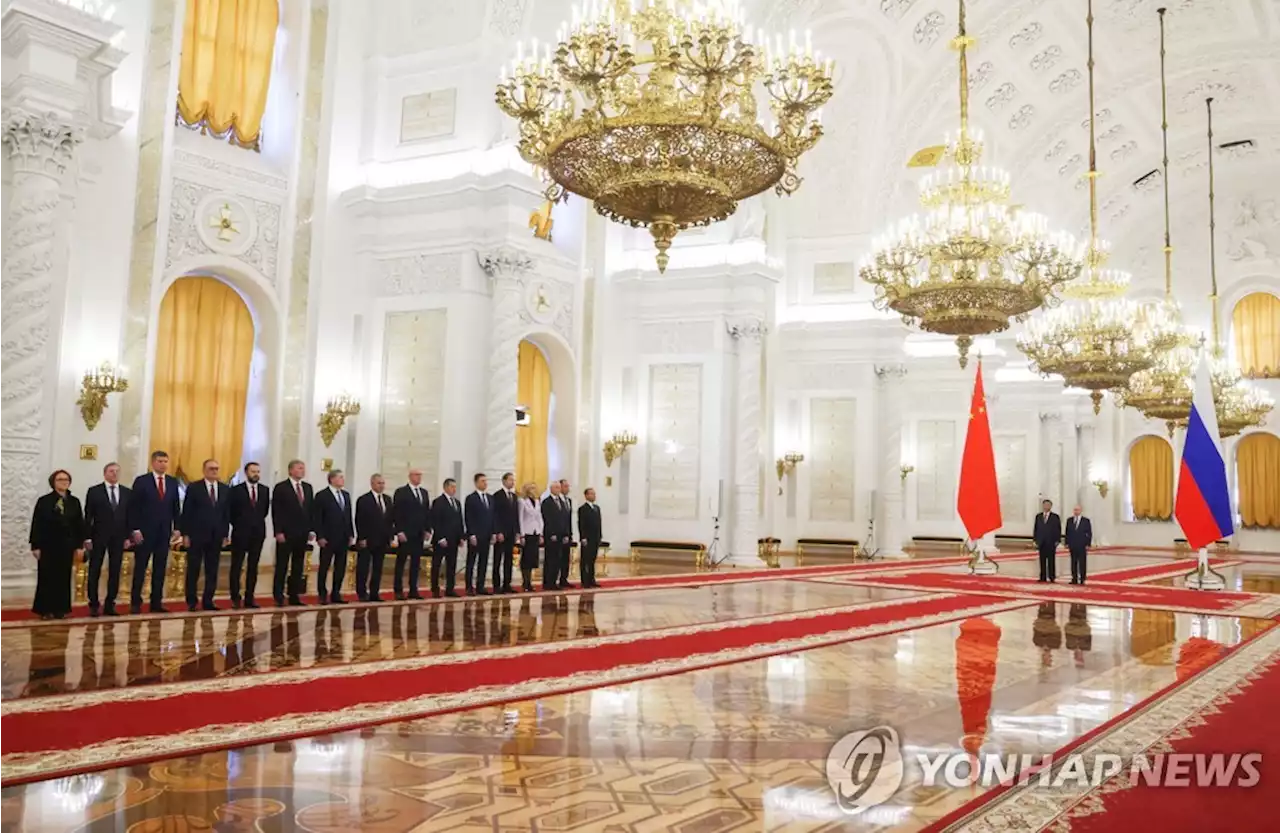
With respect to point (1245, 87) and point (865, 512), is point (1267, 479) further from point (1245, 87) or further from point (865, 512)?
point (865, 512)

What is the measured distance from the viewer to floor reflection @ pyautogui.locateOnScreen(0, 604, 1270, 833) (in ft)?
10.7

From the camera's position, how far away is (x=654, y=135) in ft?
20.8

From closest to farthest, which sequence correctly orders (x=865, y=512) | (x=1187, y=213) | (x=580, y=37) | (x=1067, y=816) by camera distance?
(x=1067, y=816) → (x=580, y=37) → (x=865, y=512) → (x=1187, y=213)

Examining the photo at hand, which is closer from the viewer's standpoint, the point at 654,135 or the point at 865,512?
the point at 654,135

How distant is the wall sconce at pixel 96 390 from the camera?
10156 millimetres

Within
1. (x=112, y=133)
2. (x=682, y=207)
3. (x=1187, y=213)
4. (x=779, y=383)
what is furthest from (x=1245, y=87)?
(x=112, y=133)

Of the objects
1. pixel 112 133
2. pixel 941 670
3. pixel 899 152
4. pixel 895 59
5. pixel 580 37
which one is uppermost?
pixel 895 59

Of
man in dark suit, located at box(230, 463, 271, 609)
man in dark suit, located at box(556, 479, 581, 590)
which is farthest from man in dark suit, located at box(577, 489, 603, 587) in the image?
man in dark suit, located at box(230, 463, 271, 609)

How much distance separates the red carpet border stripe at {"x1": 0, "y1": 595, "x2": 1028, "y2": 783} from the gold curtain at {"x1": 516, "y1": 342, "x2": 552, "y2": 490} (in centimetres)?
803

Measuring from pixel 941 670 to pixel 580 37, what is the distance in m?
4.74

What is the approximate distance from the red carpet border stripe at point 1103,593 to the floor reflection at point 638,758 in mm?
5153

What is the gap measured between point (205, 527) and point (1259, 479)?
28.1m

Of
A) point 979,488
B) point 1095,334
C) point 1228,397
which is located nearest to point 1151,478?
point 1228,397

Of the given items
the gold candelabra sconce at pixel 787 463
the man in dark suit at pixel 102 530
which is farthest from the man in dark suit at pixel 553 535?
the gold candelabra sconce at pixel 787 463
